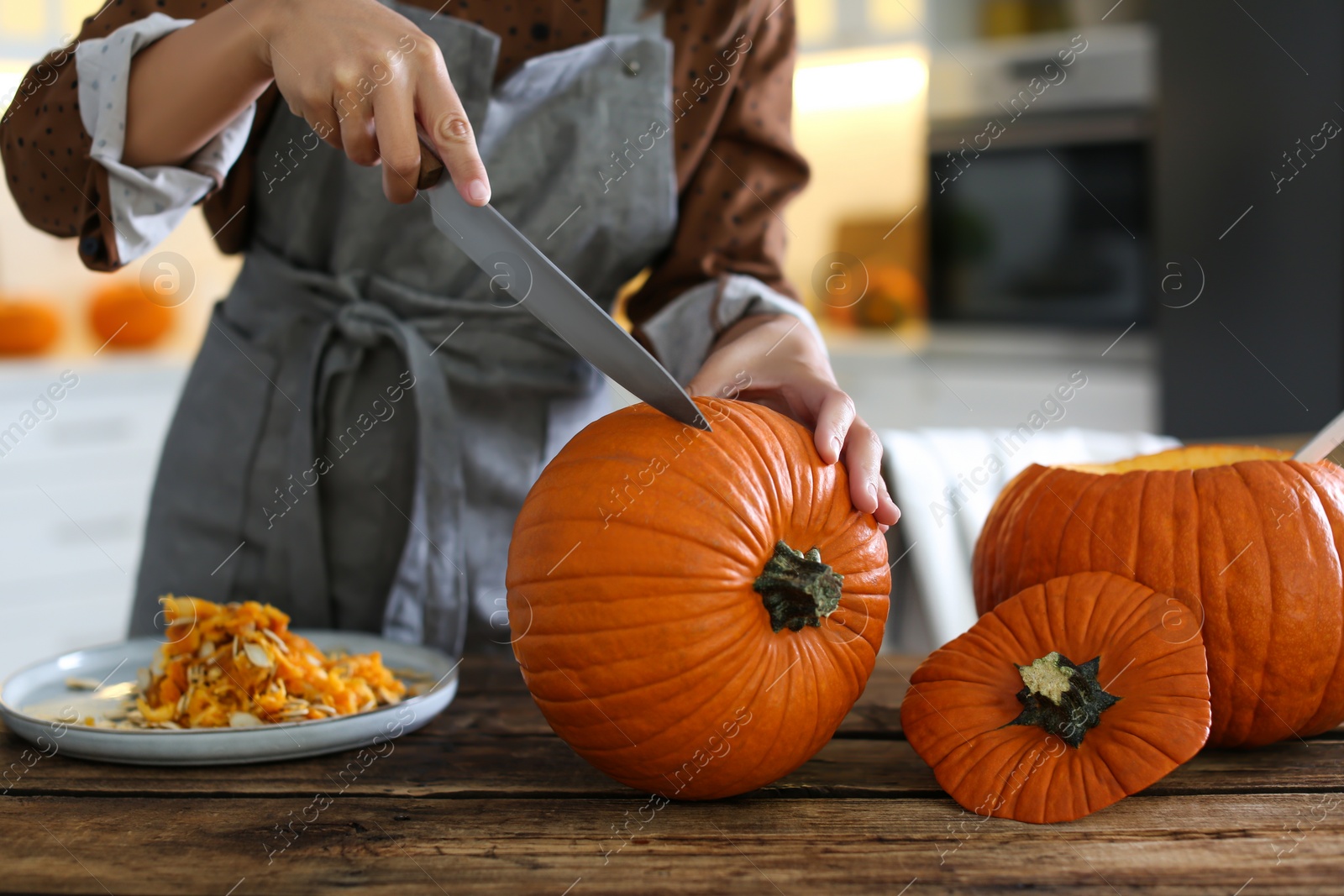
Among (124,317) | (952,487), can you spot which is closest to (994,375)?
(952,487)

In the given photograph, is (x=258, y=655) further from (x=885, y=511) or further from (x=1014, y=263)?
(x=1014, y=263)

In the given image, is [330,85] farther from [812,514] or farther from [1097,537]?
[1097,537]

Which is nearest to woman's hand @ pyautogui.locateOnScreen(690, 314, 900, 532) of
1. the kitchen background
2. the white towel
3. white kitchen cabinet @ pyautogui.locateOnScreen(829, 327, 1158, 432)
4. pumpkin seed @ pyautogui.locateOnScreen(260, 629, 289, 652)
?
pumpkin seed @ pyautogui.locateOnScreen(260, 629, 289, 652)

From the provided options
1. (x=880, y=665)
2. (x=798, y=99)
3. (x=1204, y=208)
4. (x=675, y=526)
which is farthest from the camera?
(x=798, y=99)

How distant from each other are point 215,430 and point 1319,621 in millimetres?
915

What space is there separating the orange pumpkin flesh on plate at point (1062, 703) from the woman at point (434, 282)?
0.31 metres

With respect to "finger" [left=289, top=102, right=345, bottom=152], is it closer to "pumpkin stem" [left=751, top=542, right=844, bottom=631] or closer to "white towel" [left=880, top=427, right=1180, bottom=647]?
"pumpkin stem" [left=751, top=542, right=844, bottom=631]

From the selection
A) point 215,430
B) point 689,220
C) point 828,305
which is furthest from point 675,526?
point 828,305

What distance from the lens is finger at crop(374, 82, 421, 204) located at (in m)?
0.59

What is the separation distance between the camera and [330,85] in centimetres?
62

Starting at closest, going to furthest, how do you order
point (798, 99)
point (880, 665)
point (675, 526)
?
point (675, 526), point (880, 665), point (798, 99)

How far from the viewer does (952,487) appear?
1335mm

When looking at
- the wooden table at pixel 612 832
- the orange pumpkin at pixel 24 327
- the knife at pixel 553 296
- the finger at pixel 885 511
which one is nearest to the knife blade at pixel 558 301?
the knife at pixel 553 296

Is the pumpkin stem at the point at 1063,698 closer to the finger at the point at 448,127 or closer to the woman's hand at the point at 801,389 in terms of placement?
the woman's hand at the point at 801,389
